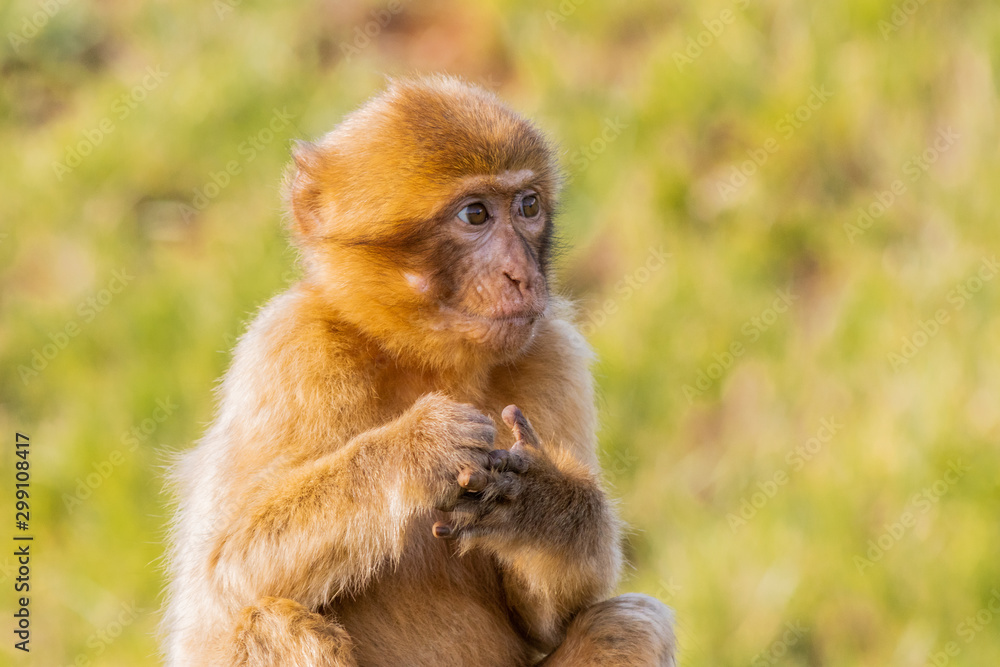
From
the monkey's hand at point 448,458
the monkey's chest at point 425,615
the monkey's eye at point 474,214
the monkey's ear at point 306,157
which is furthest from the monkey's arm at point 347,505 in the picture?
the monkey's ear at point 306,157

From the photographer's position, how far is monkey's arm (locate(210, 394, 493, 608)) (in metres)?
5.20

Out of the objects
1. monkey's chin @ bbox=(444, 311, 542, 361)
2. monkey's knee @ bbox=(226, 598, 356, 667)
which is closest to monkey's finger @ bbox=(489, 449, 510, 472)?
monkey's chin @ bbox=(444, 311, 542, 361)

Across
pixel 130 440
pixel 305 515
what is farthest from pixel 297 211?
pixel 130 440

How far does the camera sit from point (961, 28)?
11.6 meters

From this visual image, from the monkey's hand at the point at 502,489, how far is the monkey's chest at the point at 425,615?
0.44 meters

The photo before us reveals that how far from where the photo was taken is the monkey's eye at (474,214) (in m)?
5.82

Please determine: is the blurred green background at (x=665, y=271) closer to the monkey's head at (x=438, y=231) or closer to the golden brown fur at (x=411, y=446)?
the golden brown fur at (x=411, y=446)

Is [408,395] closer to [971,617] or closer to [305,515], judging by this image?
[305,515]

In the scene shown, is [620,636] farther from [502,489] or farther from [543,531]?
[502,489]

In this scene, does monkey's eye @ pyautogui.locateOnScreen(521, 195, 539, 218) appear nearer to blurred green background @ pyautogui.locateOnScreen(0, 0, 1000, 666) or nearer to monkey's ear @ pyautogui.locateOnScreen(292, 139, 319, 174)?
monkey's ear @ pyautogui.locateOnScreen(292, 139, 319, 174)

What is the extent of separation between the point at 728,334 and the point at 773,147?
192 cm

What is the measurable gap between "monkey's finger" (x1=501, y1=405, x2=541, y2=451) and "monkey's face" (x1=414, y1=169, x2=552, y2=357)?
0.47 meters

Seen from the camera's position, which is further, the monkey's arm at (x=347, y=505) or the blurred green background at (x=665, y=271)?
the blurred green background at (x=665, y=271)

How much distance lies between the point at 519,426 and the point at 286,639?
4.05 ft
